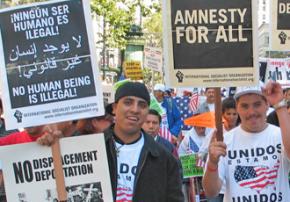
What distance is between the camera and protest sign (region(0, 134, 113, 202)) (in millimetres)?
3955

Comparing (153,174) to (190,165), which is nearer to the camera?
(153,174)

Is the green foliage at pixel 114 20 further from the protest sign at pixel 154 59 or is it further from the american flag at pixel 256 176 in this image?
the american flag at pixel 256 176

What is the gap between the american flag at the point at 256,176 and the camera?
14.3 feet

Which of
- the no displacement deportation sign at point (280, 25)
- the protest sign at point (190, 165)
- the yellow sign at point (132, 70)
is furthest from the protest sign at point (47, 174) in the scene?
the yellow sign at point (132, 70)

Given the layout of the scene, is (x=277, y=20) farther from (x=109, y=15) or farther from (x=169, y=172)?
(x=109, y=15)

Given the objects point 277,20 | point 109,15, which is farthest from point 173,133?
point 109,15

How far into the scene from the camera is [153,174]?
4273mm

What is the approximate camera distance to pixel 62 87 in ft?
13.2

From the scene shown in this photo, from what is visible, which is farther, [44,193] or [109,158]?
[109,158]

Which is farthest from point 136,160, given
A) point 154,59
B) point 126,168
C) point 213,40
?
point 154,59

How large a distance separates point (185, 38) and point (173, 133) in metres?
5.89

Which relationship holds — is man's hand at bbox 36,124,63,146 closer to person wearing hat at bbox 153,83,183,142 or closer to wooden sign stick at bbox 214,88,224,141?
wooden sign stick at bbox 214,88,224,141

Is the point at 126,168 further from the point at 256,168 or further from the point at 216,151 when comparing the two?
the point at 256,168

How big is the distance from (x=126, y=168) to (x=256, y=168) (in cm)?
91
